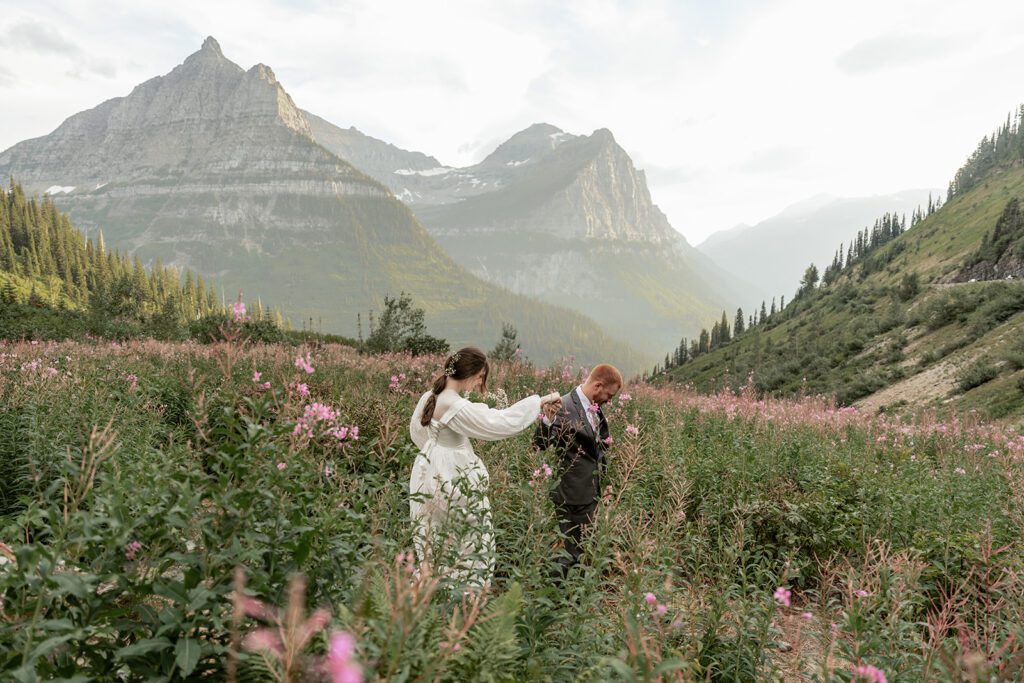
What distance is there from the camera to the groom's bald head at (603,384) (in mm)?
5418

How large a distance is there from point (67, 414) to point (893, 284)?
76.1m

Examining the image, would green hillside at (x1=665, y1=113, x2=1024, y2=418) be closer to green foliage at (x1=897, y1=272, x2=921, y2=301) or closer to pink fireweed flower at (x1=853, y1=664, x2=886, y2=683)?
green foliage at (x1=897, y1=272, x2=921, y2=301)

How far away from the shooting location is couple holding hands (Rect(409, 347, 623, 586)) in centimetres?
343

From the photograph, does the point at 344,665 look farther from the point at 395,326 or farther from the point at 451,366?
the point at 395,326

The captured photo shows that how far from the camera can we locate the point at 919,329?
39.5 m

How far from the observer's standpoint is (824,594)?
3.73 m

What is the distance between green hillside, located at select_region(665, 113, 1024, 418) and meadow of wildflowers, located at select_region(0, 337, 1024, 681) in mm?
13123

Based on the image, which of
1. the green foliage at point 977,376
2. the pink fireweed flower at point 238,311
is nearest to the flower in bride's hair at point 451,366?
the pink fireweed flower at point 238,311

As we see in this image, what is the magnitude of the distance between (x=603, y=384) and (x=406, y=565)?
3.79 m

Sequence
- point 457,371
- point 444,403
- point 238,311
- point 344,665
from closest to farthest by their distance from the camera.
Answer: point 344,665 → point 238,311 → point 444,403 → point 457,371

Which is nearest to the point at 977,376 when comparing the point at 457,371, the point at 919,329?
the point at 919,329

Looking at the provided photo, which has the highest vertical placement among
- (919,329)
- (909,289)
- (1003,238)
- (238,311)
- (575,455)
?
(1003,238)

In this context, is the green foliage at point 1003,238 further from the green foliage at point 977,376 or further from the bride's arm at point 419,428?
the bride's arm at point 419,428

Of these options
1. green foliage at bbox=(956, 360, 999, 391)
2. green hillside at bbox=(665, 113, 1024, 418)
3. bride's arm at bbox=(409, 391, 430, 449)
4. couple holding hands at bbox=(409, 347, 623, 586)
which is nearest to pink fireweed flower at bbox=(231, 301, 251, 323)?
couple holding hands at bbox=(409, 347, 623, 586)
